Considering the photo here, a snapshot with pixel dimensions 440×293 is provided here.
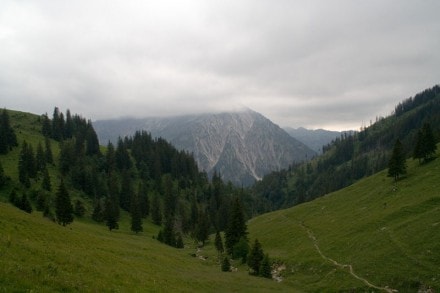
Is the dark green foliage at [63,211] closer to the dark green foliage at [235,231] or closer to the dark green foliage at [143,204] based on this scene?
the dark green foliage at [235,231]

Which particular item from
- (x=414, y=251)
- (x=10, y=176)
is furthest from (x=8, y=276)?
(x=10, y=176)

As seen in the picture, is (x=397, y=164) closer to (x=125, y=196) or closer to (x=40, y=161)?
(x=125, y=196)

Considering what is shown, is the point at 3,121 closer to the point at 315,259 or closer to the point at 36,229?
the point at 36,229

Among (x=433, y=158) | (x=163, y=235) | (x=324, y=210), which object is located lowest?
(x=163, y=235)

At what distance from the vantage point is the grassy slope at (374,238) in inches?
1826

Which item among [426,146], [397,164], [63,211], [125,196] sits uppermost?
[426,146]

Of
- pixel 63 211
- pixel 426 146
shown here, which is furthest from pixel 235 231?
pixel 426 146

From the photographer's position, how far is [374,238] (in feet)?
193

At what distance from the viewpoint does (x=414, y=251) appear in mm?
48688

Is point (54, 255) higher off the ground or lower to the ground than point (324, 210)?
higher

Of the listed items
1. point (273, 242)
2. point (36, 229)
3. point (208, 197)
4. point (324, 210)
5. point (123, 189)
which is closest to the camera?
point (36, 229)

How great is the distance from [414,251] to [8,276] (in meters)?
50.7

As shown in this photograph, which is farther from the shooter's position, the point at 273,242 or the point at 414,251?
the point at 273,242

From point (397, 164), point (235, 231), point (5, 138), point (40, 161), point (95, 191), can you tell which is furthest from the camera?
point (5, 138)
